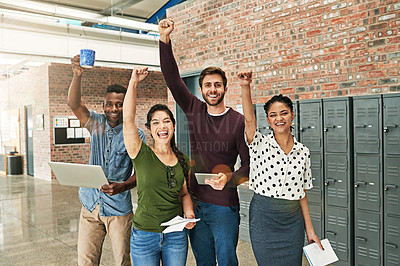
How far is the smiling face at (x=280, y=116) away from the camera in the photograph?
1712mm

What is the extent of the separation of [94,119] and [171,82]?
43cm

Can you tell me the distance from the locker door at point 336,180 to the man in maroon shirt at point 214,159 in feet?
4.40

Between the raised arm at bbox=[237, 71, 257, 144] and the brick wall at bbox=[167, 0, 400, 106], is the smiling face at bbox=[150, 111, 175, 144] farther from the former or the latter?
the brick wall at bbox=[167, 0, 400, 106]

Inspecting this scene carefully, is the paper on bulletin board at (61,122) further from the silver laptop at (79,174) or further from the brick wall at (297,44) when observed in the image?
the brick wall at (297,44)

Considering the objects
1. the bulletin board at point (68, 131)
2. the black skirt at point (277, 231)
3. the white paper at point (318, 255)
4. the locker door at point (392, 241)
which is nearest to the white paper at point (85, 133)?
the bulletin board at point (68, 131)

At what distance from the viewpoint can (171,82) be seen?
1.83 metres

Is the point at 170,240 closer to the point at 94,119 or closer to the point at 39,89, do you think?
the point at 94,119

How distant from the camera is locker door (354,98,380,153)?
2.63 metres

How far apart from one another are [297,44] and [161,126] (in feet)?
7.15

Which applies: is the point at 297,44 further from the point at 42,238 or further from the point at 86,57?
the point at 42,238

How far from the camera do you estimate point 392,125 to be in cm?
255

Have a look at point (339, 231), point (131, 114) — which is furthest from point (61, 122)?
point (339, 231)

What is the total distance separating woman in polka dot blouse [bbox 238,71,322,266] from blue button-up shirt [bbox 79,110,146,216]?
575 mm

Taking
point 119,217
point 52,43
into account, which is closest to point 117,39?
point 52,43
